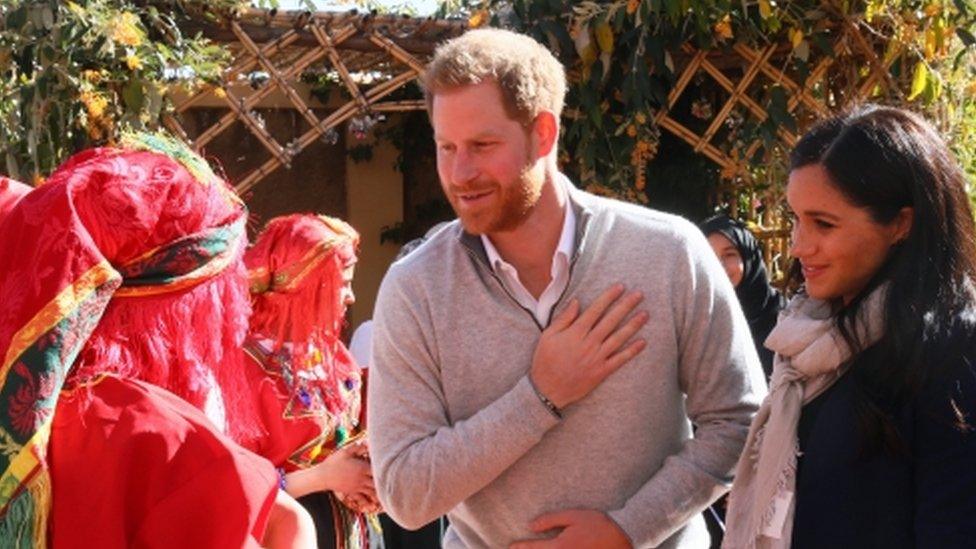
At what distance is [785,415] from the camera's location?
227 cm

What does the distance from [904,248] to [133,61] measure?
3.22 metres

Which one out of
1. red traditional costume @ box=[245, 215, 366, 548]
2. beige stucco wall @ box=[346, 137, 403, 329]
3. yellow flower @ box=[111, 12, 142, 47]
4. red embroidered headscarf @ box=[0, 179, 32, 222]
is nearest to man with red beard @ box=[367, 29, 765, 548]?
red embroidered headscarf @ box=[0, 179, 32, 222]

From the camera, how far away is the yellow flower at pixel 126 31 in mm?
4719

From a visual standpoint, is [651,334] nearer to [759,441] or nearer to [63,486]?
[759,441]

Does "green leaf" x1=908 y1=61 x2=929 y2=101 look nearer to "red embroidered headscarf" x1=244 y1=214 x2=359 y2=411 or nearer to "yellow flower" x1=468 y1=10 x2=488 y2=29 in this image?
"yellow flower" x1=468 y1=10 x2=488 y2=29

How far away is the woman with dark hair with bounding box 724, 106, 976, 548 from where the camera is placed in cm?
210

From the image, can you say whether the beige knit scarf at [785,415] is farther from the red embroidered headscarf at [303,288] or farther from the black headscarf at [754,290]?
the black headscarf at [754,290]

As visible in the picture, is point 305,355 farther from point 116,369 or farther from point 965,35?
point 965,35

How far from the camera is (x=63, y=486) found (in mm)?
2014

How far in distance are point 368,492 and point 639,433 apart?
4.82 feet

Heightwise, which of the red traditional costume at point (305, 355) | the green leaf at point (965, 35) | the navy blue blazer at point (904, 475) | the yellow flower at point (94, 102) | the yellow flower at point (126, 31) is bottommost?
the red traditional costume at point (305, 355)

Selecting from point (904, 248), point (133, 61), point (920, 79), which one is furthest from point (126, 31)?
point (904, 248)

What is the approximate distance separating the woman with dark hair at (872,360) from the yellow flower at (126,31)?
297 centimetres

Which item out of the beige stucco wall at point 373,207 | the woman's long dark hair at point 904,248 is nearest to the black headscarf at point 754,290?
the woman's long dark hair at point 904,248
